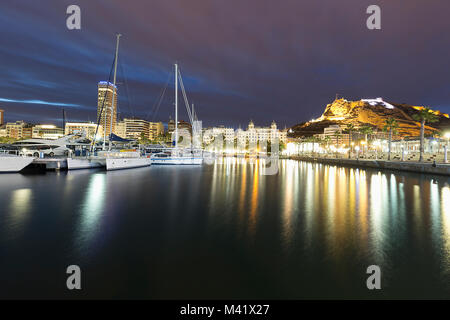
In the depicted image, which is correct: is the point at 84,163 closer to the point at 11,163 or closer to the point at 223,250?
the point at 11,163

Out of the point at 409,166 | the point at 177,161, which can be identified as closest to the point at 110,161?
the point at 177,161

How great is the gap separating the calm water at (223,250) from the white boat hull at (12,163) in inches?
772

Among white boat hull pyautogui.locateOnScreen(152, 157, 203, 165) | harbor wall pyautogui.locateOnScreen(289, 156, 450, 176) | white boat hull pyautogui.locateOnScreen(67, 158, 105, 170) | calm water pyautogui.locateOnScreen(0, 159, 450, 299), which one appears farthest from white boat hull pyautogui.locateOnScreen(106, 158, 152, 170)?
harbor wall pyautogui.locateOnScreen(289, 156, 450, 176)

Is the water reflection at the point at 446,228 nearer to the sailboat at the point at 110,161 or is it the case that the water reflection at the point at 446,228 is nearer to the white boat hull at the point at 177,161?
the sailboat at the point at 110,161

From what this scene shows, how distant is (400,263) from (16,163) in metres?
35.3

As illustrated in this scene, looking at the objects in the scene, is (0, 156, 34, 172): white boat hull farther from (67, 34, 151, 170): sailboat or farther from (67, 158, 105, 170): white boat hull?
(67, 34, 151, 170): sailboat

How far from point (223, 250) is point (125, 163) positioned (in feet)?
107

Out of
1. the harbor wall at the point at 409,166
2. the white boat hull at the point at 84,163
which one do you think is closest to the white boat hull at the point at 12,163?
the white boat hull at the point at 84,163

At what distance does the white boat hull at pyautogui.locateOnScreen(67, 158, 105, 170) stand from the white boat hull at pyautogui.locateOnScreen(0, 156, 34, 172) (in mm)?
4148

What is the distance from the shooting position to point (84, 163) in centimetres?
3412

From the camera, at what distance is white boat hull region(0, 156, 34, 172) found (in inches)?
1065

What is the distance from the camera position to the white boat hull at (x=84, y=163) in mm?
32153
